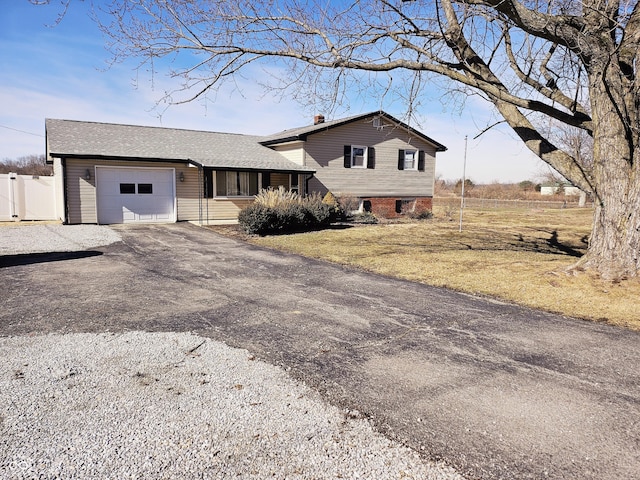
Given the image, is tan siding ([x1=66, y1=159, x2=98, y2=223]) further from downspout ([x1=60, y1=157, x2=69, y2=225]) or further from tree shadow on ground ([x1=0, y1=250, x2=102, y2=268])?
tree shadow on ground ([x1=0, y1=250, x2=102, y2=268])

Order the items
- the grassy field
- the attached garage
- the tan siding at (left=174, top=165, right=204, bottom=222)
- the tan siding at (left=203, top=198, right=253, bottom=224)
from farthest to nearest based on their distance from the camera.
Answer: the tan siding at (left=203, top=198, right=253, bottom=224)
the tan siding at (left=174, top=165, right=204, bottom=222)
the attached garage
the grassy field

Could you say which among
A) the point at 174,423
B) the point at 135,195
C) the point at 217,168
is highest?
the point at 217,168

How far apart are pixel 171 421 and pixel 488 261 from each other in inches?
338

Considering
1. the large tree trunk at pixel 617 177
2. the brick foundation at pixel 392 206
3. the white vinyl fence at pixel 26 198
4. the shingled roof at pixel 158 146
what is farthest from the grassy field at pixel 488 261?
the white vinyl fence at pixel 26 198

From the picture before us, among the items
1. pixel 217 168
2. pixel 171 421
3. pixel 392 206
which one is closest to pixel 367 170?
pixel 392 206

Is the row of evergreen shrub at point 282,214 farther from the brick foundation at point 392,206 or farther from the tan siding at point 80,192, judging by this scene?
the brick foundation at point 392,206

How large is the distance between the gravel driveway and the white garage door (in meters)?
13.3

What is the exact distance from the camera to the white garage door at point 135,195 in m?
16.2

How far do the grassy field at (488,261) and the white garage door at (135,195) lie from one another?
240 inches

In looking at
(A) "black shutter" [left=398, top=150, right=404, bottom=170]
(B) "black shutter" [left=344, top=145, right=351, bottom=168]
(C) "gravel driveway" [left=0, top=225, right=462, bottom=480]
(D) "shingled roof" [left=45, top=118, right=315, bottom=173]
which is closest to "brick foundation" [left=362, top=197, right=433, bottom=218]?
(A) "black shutter" [left=398, top=150, right=404, bottom=170]

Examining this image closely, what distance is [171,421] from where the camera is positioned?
115 inches

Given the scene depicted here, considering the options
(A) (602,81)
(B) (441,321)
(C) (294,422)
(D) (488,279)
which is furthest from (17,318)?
(A) (602,81)

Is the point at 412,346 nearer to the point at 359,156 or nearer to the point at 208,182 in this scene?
the point at 208,182

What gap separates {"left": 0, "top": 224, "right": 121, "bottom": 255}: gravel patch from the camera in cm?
1059
